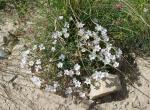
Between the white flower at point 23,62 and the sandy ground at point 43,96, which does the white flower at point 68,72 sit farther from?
the white flower at point 23,62

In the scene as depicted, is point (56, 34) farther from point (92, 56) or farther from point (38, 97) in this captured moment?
point (38, 97)

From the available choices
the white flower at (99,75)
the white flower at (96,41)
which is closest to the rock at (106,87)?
the white flower at (99,75)

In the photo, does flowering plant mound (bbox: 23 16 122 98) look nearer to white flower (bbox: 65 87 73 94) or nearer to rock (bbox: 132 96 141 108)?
white flower (bbox: 65 87 73 94)

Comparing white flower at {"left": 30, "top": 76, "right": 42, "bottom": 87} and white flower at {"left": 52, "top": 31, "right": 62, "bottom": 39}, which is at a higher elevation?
white flower at {"left": 52, "top": 31, "right": 62, "bottom": 39}

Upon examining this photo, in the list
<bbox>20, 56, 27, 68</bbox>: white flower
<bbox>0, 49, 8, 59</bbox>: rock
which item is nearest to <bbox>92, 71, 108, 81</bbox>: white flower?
<bbox>20, 56, 27, 68</bbox>: white flower

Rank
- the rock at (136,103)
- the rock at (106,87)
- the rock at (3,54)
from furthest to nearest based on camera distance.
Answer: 1. the rock at (3,54)
2. the rock at (136,103)
3. the rock at (106,87)

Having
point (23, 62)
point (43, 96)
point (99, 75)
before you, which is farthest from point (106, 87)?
point (23, 62)
